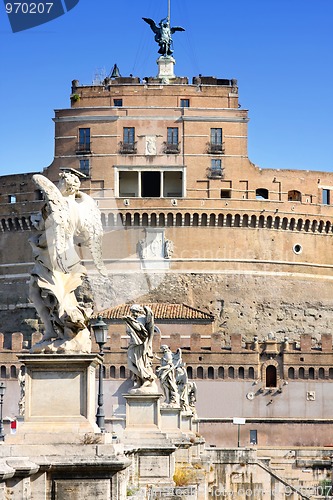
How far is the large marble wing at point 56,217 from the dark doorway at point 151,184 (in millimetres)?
66257

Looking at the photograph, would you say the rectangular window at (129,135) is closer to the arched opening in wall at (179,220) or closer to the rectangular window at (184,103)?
the rectangular window at (184,103)

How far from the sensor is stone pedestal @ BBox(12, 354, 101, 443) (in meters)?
9.73

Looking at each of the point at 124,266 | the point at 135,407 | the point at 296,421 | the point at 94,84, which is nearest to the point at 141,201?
the point at 124,266

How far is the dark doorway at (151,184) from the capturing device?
251ft

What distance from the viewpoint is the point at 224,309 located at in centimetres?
7462

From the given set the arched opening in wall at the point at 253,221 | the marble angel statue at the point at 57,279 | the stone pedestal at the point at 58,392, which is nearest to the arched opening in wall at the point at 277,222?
the arched opening in wall at the point at 253,221

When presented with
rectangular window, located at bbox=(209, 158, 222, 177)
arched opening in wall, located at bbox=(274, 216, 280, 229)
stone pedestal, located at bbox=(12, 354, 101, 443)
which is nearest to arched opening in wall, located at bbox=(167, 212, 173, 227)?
rectangular window, located at bbox=(209, 158, 222, 177)

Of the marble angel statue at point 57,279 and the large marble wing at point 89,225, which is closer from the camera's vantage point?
the marble angel statue at point 57,279

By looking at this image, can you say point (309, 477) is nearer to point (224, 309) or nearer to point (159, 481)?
point (159, 481)

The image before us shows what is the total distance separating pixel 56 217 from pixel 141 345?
300 inches

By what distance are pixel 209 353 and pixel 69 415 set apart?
195 ft

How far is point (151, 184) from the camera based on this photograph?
76750 mm

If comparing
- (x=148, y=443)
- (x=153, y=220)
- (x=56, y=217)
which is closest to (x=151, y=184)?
(x=153, y=220)

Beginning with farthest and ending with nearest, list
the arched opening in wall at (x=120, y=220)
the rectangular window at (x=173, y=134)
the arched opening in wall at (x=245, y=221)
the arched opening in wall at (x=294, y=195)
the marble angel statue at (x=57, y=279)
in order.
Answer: the arched opening in wall at (x=294, y=195), the rectangular window at (x=173, y=134), the arched opening in wall at (x=245, y=221), the arched opening in wall at (x=120, y=220), the marble angel statue at (x=57, y=279)
